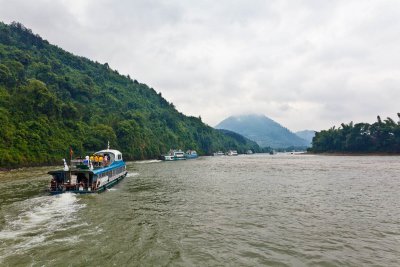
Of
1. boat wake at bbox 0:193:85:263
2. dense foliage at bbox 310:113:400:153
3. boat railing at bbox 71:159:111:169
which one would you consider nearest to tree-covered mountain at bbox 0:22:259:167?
boat railing at bbox 71:159:111:169

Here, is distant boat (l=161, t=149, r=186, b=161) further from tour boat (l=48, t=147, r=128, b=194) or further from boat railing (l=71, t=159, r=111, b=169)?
tour boat (l=48, t=147, r=128, b=194)

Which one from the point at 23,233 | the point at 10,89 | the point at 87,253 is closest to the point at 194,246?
the point at 87,253

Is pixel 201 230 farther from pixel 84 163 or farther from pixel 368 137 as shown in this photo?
pixel 368 137

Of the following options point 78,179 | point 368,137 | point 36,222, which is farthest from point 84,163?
point 368,137

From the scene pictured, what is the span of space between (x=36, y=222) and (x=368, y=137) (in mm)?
185310

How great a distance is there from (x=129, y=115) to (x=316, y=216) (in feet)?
477

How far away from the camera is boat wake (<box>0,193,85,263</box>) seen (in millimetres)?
17333

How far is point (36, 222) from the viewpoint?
2252cm

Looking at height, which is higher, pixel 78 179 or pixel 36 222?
pixel 78 179

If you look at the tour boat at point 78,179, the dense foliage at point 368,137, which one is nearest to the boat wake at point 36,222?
the tour boat at point 78,179

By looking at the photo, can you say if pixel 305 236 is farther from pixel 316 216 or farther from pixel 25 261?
pixel 25 261

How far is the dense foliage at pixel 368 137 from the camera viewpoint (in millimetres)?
156875

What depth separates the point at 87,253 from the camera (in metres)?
15.5

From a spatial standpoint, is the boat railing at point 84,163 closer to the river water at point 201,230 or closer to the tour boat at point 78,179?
the tour boat at point 78,179
